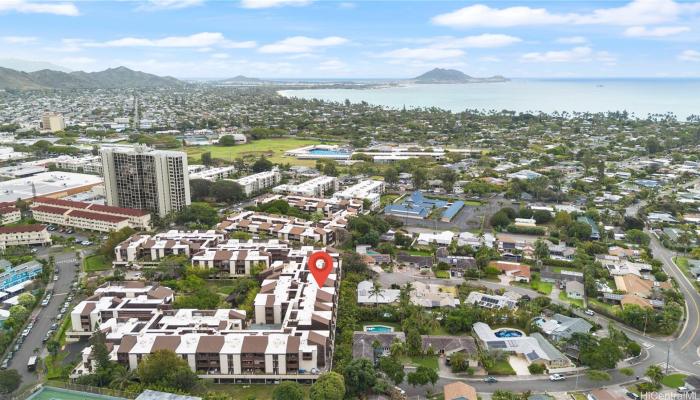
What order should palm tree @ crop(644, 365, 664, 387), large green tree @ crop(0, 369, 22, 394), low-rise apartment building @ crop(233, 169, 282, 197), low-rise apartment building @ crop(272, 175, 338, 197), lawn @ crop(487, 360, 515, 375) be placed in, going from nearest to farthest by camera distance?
large green tree @ crop(0, 369, 22, 394) < palm tree @ crop(644, 365, 664, 387) < lawn @ crop(487, 360, 515, 375) < low-rise apartment building @ crop(272, 175, 338, 197) < low-rise apartment building @ crop(233, 169, 282, 197)

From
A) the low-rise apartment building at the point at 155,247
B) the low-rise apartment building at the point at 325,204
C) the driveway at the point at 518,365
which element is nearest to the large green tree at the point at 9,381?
the low-rise apartment building at the point at 155,247

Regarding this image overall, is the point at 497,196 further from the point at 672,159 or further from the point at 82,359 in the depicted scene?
the point at 82,359

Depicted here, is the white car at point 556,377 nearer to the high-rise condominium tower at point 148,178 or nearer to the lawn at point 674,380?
the lawn at point 674,380

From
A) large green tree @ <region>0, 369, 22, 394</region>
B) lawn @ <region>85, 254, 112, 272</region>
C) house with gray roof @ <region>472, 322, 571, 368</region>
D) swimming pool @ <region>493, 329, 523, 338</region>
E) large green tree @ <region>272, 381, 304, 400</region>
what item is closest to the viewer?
large green tree @ <region>272, 381, 304, 400</region>

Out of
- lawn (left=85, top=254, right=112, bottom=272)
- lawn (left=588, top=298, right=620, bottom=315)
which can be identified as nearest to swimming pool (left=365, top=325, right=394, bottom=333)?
lawn (left=588, top=298, right=620, bottom=315)

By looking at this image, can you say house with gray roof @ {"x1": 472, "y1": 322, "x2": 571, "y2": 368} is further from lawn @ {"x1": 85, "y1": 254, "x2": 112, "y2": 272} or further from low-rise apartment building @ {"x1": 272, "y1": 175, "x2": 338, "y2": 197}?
low-rise apartment building @ {"x1": 272, "y1": 175, "x2": 338, "y2": 197}

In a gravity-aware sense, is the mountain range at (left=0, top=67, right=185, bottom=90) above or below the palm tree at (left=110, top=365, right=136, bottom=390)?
above

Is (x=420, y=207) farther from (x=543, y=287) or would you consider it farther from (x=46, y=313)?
(x=46, y=313)
